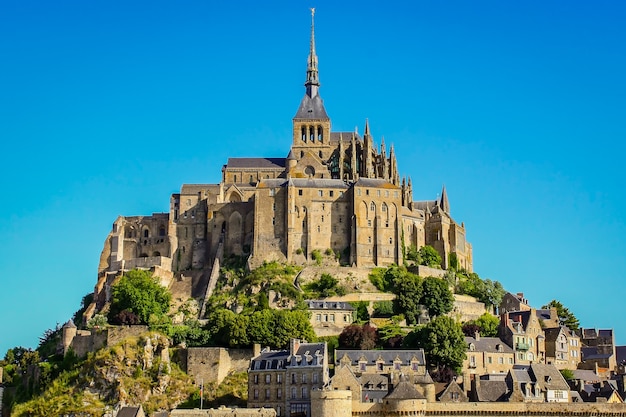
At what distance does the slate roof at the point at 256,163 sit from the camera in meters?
115

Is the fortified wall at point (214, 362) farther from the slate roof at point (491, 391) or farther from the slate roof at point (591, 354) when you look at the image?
the slate roof at point (591, 354)

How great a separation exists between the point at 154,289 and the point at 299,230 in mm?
16122

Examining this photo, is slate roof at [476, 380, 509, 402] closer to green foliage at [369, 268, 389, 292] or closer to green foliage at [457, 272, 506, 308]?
green foliage at [369, 268, 389, 292]

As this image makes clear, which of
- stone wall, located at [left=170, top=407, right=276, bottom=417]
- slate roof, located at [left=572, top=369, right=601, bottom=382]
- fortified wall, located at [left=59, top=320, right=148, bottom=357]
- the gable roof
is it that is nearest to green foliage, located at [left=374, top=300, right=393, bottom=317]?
slate roof, located at [left=572, top=369, right=601, bottom=382]

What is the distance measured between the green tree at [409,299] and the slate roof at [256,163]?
25.7 metres

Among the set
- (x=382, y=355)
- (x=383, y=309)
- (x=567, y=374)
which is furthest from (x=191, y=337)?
(x=567, y=374)

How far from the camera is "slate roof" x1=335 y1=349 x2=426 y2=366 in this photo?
3091 inches

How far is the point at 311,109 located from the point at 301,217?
63.3 feet

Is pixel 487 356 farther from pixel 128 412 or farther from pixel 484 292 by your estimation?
pixel 128 412

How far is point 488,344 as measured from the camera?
8619 centimetres

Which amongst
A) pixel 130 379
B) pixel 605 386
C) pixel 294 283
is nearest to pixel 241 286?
pixel 294 283

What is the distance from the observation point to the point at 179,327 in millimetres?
89438

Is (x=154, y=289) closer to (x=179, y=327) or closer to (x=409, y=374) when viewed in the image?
(x=179, y=327)

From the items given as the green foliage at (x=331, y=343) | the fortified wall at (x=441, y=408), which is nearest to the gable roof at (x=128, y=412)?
the fortified wall at (x=441, y=408)
